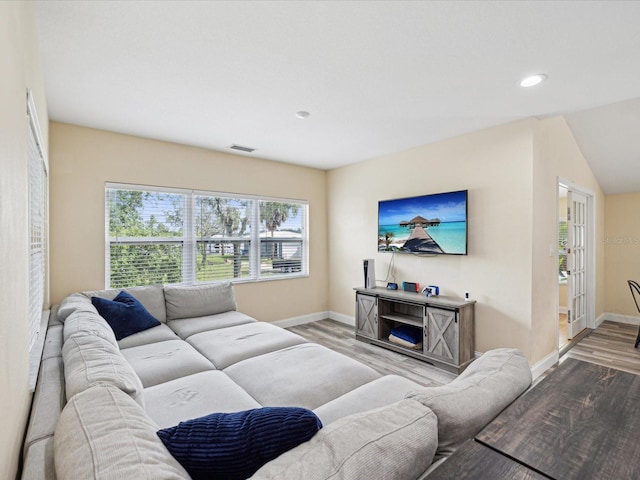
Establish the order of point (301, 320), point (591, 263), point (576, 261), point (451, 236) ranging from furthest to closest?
1. point (301, 320)
2. point (591, 263)
3. point (576, 261)
4. point (451, 236)

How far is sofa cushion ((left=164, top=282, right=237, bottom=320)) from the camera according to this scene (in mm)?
3418

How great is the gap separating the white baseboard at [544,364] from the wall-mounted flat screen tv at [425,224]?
129 centimetres

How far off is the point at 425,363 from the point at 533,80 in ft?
9.13

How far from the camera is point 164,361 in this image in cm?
228

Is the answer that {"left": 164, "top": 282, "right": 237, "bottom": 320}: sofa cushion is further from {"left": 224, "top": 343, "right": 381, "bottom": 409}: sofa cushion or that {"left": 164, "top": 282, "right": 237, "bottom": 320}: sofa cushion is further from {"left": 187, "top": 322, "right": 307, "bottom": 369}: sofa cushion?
{"left": 224, "top": 343, "right": 381, "bottom": 409}: sofa cushion

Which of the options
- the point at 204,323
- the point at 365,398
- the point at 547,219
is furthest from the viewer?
the point at 547,219

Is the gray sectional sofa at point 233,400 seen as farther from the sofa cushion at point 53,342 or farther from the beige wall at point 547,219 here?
the beige wall at point 547,219

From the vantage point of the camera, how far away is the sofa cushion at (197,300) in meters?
3.42

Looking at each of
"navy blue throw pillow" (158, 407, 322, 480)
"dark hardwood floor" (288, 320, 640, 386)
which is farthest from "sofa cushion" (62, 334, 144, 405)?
"dark hardwood floor" (288, 320, 640, 386)

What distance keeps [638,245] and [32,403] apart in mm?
6845

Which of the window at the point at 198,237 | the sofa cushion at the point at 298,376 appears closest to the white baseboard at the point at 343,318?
the window at the point at 198,237

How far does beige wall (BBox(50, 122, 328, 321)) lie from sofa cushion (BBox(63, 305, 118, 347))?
1.16m

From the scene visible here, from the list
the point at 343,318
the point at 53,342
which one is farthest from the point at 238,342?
the point at 343,318

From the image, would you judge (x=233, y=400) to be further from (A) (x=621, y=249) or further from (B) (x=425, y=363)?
(A) (x=621, y=249)
